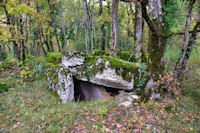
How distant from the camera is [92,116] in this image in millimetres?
3865

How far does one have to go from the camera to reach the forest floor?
3.32 metres

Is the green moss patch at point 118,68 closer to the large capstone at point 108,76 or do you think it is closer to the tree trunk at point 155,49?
the large capstone at point 108,76

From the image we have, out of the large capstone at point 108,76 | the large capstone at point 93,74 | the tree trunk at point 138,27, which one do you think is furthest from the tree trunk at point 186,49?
the tree trunk at point 138,27

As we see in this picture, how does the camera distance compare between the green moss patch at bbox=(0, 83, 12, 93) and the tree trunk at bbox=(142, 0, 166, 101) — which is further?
the green moss patch at bbox=(0, 83, 12, 93)

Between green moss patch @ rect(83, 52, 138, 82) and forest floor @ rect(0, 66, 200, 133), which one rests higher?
green moss patch @ rect(83, 52, 138, 82)

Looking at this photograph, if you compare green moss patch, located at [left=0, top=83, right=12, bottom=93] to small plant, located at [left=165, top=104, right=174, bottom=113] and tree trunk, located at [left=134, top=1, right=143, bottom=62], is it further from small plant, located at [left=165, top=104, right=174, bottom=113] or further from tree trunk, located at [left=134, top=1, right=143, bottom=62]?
tree trunk, located at [left=134, top=1, right=143, bottom=62]

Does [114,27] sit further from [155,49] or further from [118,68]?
[118,68]

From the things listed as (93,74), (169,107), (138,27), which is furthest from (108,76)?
(138,27)

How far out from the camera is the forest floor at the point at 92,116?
332 centimetres

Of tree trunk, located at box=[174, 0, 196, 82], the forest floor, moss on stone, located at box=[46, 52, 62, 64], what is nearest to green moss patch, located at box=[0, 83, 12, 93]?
the forest floor

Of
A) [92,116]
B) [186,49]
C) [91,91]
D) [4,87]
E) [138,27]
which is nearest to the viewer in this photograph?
[92,116]

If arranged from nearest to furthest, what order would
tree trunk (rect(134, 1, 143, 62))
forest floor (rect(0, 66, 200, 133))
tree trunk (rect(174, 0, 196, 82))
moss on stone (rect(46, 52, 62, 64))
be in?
forest floor (rect(0, 66, 200, 133))
tree trunk (rect(174, 0, 196, 82))
moss on stone (rect(46, 52, 62, 64))
tree trunk (rect(134, 1, 143, 62))

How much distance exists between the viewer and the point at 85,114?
12.7 ft

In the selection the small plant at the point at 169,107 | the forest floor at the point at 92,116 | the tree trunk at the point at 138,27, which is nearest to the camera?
the forest floor at the point at 92,116
